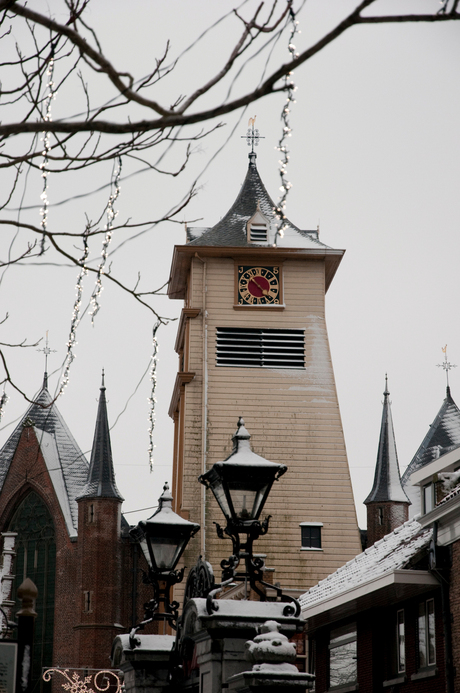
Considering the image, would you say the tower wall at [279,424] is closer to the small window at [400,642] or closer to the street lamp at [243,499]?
the small window at [400,642]

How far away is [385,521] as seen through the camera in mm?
40625

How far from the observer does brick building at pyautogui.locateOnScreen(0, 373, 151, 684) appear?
4081 cm

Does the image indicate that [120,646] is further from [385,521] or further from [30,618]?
[385,521]

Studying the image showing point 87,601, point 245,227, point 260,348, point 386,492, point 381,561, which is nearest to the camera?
point 381,561

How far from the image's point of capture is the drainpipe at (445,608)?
569 inches

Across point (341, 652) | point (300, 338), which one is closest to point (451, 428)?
point (300, 338)

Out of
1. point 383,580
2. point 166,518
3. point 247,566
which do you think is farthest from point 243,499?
point 383,580

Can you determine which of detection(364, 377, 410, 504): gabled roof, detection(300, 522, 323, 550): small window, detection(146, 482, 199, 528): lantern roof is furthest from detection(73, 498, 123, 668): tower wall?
detection(146, 482, 199, 528): lantern roof

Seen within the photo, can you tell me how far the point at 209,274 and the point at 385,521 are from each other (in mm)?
12998

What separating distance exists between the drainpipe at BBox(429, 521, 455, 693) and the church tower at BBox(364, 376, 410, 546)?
25767 millimetres

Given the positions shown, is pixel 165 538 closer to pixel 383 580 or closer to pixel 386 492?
pixel 383 580

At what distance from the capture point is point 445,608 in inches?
585

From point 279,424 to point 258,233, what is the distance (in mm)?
7092

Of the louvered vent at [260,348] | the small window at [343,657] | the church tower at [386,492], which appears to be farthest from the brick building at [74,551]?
the small window at [343,657]
